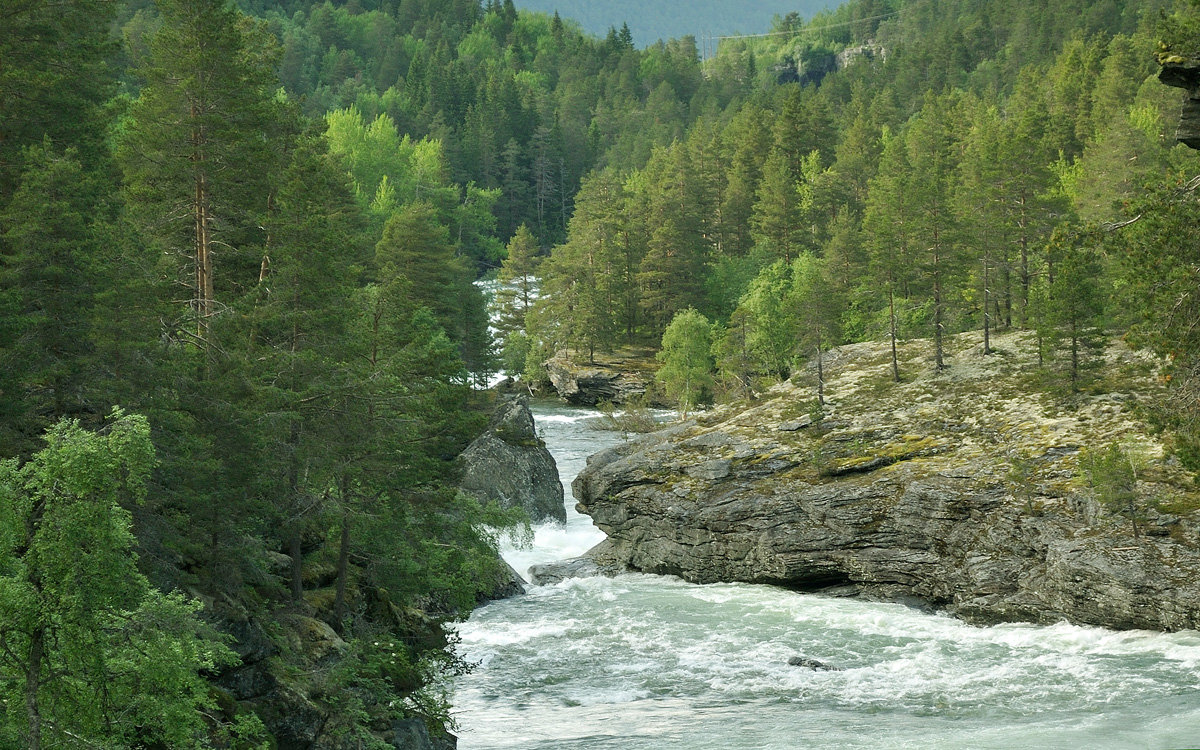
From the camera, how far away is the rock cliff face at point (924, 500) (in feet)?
94.9

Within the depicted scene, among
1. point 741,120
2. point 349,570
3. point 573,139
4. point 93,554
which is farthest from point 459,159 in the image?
point 93,554

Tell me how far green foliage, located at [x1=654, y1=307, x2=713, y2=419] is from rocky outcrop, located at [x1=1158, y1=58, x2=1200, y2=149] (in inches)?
1838

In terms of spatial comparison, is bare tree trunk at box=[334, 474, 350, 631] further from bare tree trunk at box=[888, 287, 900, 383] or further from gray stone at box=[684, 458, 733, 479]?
bare tree trunk at box=[888, 287, 900, 383]

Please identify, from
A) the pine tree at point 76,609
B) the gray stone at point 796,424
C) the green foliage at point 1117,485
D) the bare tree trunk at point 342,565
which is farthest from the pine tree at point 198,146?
the green foliage at point 1117,485

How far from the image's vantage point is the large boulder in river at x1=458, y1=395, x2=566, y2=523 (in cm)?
4116

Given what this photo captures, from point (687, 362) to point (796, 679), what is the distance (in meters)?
36.1

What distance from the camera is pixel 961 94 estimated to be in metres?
97.1

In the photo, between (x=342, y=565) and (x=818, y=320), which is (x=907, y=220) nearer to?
(x=818, y=320)

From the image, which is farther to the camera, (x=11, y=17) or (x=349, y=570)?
(x=349, y=570)

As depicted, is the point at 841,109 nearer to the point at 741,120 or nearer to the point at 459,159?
the point at 741,120

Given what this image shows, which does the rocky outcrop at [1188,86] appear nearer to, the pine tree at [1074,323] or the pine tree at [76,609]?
the pine tree at [76,609]

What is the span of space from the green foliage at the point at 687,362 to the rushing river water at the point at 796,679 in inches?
1080

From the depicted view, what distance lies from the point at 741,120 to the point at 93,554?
312ft

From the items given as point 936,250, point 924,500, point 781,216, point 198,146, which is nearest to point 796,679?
point 924,500
